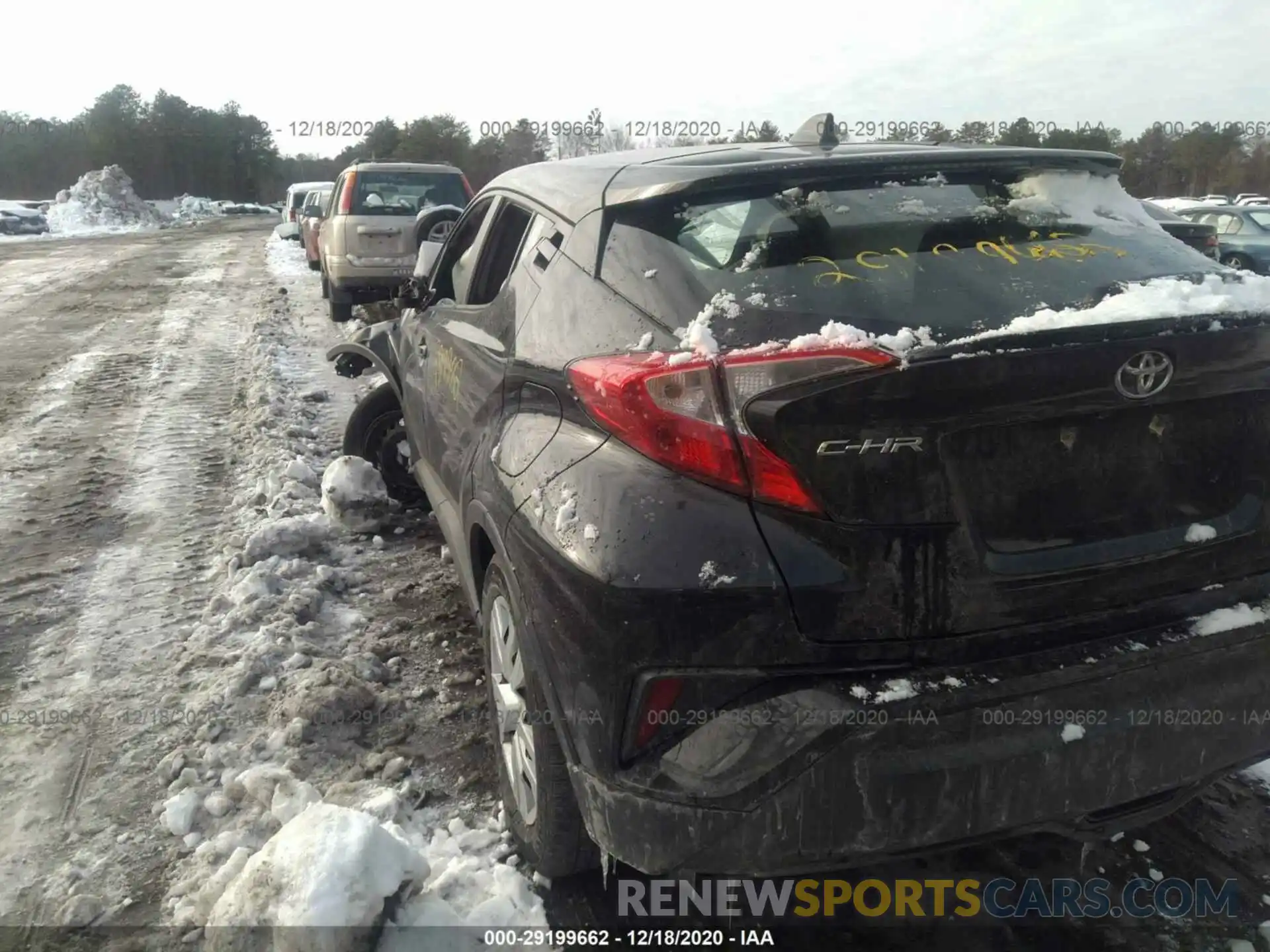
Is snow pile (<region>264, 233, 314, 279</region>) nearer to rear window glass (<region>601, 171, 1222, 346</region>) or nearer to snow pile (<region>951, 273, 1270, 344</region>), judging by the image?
rear window glass (<region>601, 171, 1222, 346</region>)

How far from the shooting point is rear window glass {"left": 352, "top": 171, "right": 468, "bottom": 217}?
12742mm

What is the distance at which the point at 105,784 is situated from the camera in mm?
3182

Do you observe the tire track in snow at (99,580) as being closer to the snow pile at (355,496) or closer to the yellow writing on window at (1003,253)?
the snow pile at (355,496)

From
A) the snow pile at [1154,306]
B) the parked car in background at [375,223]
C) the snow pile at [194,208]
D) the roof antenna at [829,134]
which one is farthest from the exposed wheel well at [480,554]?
the snow pile at [194,208]

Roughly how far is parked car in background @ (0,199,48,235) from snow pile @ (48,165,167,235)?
2.21m

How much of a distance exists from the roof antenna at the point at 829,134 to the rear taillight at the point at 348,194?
34.6 ft

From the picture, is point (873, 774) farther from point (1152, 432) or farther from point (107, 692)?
point (107, 692)

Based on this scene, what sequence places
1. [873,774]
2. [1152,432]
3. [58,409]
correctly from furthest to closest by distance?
[58,409]
[1152,432]
[873,774]

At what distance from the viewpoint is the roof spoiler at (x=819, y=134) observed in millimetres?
3109

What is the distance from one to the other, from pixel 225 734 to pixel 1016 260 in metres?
2.92

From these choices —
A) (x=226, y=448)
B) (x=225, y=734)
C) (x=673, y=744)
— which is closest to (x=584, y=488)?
(x=673, y=744)

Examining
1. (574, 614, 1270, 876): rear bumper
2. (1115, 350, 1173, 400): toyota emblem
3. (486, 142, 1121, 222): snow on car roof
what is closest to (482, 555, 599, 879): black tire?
(574, 614, 1270, 876): rear bumper

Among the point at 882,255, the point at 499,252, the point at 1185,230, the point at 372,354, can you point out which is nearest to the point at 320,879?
the point at 882,255

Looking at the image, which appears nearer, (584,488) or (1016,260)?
(584,488)
